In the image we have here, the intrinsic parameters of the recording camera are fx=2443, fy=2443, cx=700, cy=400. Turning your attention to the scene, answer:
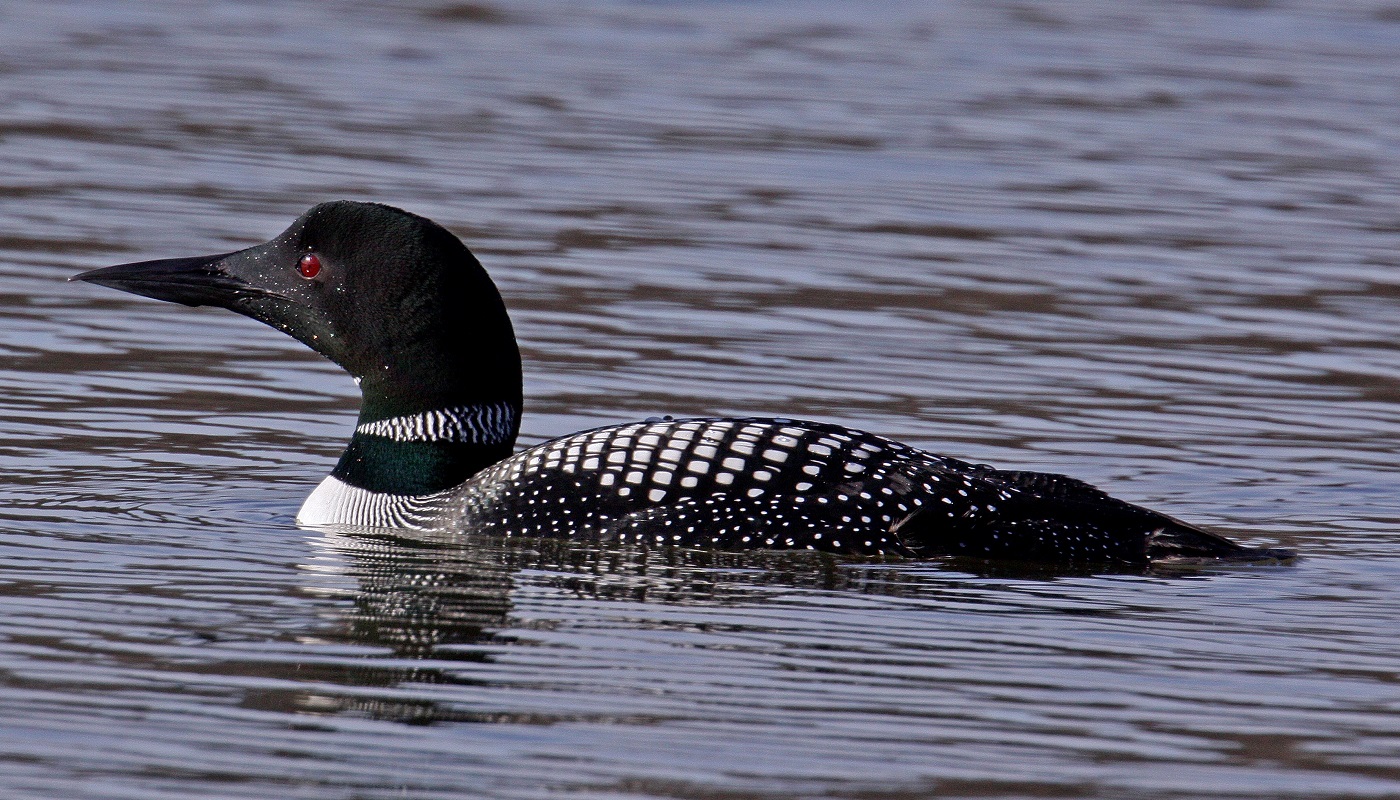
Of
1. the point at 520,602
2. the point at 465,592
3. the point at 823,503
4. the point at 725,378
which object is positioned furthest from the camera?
the point at 725,378

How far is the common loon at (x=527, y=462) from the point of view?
5605 millimetres

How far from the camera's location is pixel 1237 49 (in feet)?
52.1

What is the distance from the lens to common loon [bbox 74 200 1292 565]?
5.61 meters

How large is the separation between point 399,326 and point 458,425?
287mm

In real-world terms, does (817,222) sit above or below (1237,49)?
below

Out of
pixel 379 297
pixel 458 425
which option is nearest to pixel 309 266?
pixel 379 297

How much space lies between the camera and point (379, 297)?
6.04 m

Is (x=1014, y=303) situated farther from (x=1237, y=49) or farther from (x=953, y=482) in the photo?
(x=1237, y=49)

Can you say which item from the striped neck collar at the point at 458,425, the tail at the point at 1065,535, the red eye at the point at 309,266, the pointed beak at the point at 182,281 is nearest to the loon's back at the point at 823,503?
the tail at the point at 1065,535

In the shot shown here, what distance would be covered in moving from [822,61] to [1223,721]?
1104cm

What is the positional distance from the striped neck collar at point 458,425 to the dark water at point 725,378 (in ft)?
1.12

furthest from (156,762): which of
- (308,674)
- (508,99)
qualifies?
(508,99)

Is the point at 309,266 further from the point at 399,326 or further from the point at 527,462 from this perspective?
the point at 527,462

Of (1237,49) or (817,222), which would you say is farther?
(1237,49)
